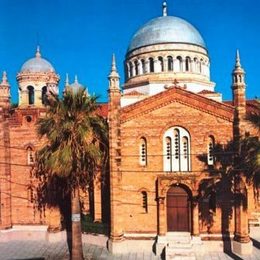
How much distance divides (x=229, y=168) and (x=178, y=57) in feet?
46.1

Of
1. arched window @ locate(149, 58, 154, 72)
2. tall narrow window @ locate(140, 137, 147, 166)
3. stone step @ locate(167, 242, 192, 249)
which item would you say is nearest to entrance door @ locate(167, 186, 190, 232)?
stone step @ locate(167, 242, 192, 249)

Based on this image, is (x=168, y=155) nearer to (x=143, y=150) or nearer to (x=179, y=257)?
(x=143, y=150)

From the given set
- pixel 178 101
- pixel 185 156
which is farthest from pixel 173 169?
pixel 178 101

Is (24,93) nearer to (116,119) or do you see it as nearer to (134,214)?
(116,119)

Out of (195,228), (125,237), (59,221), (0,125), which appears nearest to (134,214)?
(125,237)

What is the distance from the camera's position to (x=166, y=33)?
3778cm

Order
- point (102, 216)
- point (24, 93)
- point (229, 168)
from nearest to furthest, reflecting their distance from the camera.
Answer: point (229, 168)
point (102, 216)
point (24, 93)

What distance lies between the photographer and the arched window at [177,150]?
90.6ft

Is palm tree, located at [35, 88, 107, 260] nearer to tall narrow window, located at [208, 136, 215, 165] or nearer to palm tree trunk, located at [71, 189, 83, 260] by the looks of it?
palm tree trunk, located at [71, 189, 83, 260]

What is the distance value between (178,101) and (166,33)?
12.5 metres

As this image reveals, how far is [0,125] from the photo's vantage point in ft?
101

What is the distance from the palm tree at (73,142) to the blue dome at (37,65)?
1249 cm

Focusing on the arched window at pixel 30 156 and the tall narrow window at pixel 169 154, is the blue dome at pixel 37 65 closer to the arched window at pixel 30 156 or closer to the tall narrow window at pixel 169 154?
the arched window at pixel 30 156

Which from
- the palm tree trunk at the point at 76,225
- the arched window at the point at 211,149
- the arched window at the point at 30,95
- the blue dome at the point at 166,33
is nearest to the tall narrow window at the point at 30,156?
the arched window at the point at 30,95
